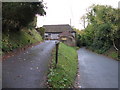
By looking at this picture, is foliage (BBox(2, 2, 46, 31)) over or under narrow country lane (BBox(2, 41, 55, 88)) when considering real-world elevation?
over

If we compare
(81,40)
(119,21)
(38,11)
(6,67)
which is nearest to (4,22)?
(38,11)

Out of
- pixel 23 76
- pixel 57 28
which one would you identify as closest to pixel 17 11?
pixel 23 76

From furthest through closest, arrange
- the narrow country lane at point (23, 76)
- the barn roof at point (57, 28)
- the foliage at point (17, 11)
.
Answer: the barn roof at point (57, 28) → the foliage at point (17, 11) → the narrow country lane at point (23, 76)

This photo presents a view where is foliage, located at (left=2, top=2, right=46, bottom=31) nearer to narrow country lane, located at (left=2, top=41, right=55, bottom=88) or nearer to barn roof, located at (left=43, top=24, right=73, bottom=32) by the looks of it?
narrow country lane, located at (left=2, top=41, right=55, bottom=88)

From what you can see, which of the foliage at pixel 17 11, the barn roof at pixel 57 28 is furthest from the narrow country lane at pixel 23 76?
the barn roof at pixel 57 28

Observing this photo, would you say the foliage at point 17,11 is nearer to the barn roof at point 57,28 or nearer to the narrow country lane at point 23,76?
the narrow country lane at point 23,76

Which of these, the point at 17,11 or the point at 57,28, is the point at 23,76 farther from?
the point at 57,28

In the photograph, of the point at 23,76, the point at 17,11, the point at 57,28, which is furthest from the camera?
the point at 57,28

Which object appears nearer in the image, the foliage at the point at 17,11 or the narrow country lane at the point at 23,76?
the narrow country lane at the point at 23,76

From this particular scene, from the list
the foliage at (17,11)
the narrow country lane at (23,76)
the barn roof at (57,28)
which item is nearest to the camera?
the narrow country lane at (23,76)

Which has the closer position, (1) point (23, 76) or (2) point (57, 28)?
(1) point (23, 76)

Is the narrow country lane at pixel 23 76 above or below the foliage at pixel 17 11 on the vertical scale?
below

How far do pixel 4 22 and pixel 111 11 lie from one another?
625 inches

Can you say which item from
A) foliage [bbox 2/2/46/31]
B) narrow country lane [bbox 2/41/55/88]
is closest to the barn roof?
foliage [bbox 2/2/46/31]
